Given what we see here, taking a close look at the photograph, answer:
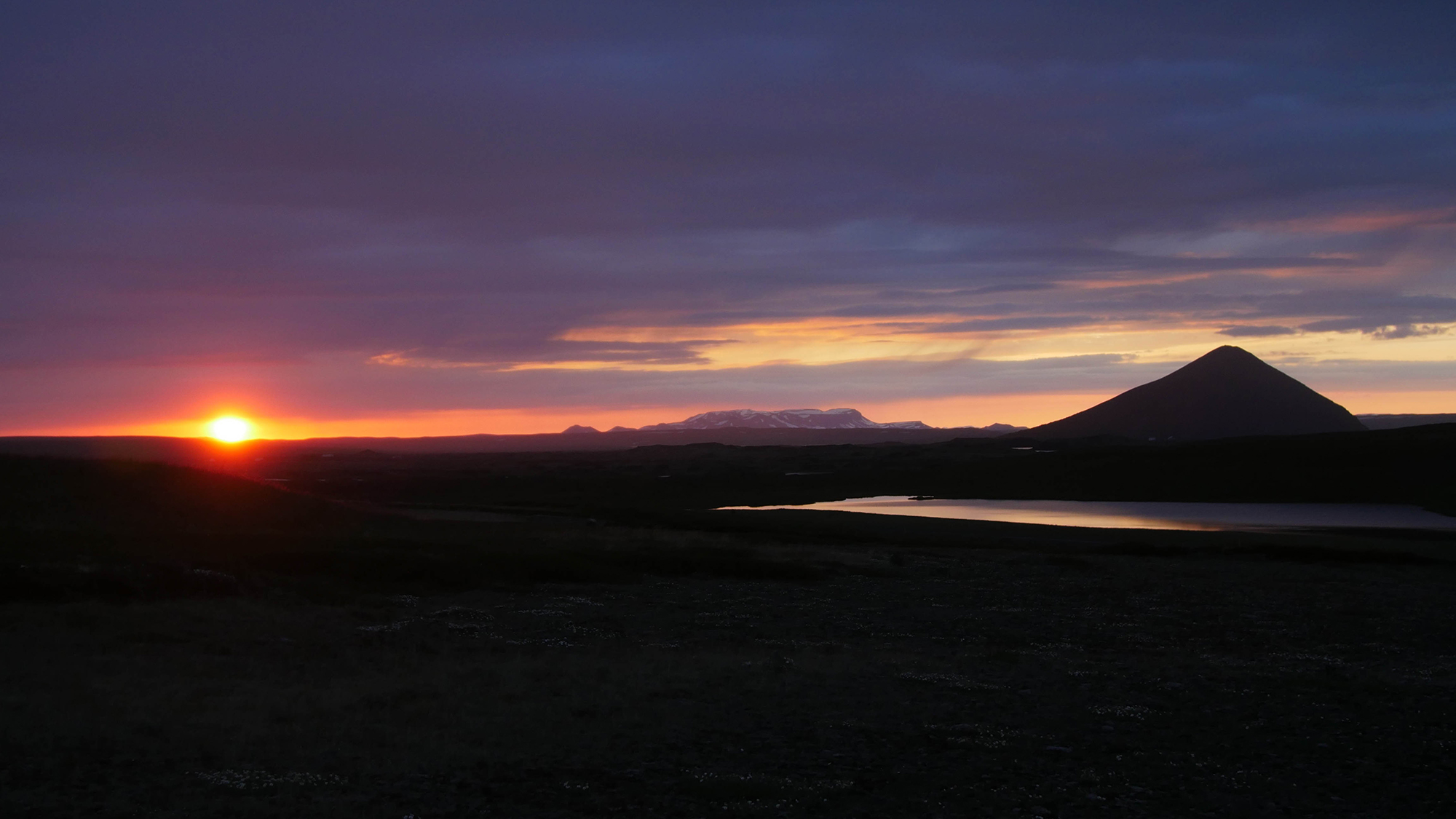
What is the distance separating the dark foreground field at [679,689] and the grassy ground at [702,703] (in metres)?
0.10

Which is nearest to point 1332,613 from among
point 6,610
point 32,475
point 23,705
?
point 23,705

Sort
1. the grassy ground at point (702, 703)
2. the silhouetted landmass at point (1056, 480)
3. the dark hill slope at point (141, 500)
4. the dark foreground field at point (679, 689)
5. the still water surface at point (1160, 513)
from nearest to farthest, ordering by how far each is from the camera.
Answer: the grassy ground at point (702, 703), the dark foreground field at point (679, 689), the dark hill slope at point (141, 500), the still water surface at point (1160, 513), the silhouetted landmass at point (1056, 480)

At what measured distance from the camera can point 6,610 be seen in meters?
26.4

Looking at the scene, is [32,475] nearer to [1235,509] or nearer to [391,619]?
[391,619]

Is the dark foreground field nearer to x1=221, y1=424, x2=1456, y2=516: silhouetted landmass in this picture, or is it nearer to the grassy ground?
the grassy ground

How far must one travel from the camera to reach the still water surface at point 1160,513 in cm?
7888

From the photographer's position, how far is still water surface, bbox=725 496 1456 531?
7888cm

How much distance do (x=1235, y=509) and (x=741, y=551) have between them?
66087 millimetres

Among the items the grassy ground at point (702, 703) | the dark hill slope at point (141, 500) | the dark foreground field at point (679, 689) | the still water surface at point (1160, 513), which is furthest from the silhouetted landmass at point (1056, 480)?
the grassy ground at point (702, 703)

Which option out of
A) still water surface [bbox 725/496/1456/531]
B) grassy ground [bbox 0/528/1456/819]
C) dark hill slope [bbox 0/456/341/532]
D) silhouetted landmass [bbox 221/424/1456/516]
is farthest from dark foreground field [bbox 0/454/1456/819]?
silhouetted landmass [bbox 221/424/1456/516]

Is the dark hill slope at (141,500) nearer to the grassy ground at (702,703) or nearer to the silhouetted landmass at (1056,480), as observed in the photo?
the grassy ground at (702,703)

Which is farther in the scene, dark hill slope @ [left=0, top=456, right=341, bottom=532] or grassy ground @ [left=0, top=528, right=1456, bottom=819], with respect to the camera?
dark hill slope @ [left=0, top=456, right=341, bottom=532]

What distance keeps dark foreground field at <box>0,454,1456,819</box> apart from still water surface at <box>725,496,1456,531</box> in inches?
1407

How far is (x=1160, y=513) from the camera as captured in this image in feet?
310
